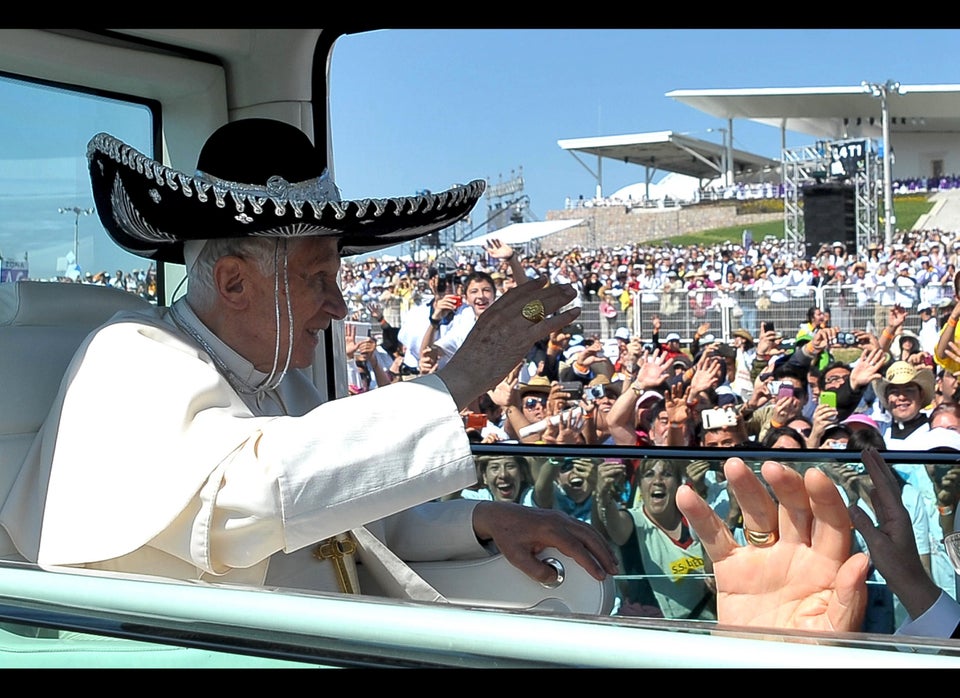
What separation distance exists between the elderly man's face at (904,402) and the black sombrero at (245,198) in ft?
12.5

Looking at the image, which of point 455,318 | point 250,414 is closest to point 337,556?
point 250,414

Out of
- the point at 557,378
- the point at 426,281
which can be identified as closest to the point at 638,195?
the point at 426,281

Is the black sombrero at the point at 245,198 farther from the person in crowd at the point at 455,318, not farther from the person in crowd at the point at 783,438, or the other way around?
the person in crowd at the point at 455,318

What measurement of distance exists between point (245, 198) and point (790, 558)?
1.06 metres

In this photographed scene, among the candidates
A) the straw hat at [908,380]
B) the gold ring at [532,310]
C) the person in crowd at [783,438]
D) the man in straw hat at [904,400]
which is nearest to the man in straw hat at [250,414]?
the gold ring at [532,310]

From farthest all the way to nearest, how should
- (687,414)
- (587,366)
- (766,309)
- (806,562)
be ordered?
(766,309)
(587,366)
(687,414)
(806,562)

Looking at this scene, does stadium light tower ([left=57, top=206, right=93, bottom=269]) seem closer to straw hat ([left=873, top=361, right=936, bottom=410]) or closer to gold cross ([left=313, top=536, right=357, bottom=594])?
gold cross ([left=313, top=536, right=357, bottom=594])

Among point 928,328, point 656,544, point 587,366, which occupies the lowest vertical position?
point 656,544

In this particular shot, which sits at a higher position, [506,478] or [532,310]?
[532,310]

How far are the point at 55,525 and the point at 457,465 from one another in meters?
0.63

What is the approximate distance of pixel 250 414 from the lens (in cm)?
184

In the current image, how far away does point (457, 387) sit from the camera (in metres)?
1.72

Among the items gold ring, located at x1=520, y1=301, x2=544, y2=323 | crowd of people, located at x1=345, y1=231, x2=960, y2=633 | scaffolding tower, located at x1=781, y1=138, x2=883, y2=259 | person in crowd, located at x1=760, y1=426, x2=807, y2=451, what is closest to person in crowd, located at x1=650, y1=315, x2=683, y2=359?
crowd of people, located at x1=345, y1=231, x2=960, y2=633

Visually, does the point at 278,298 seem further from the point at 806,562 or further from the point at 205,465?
the point at 806,562
